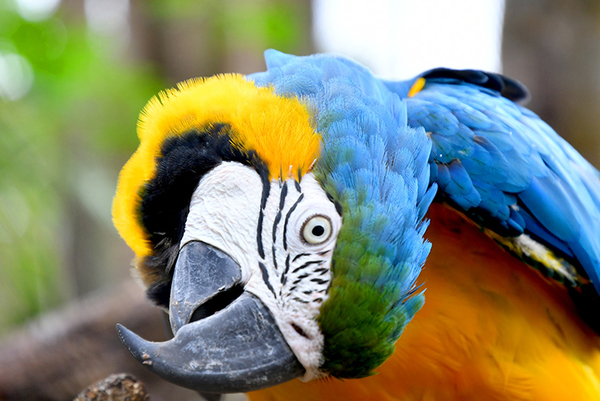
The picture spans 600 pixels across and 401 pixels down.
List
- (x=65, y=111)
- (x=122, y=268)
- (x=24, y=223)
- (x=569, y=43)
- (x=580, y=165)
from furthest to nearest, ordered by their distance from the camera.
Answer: (x=122, y=268) → (x=65, y=111) → (x=24, y=223) → (x=569, y=43) → (x=580, y=165)

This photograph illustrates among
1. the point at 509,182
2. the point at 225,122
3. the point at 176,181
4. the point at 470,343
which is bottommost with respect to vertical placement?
the point at 470,343

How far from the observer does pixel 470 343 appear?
147 cm

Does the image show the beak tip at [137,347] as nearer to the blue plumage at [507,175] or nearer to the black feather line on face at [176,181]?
the black feather line on face at [176,181]

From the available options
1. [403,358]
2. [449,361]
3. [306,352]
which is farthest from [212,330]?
[449,361]

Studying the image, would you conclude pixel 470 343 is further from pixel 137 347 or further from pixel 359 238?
pixel 137 347

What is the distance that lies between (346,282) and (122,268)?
419 cm

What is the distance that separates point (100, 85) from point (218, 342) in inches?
135

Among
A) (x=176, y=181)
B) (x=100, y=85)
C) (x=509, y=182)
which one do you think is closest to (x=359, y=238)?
(x=176, y=181)

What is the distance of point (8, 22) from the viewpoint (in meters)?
3.32

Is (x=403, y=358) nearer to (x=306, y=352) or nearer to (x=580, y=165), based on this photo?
(x=306, y=352)

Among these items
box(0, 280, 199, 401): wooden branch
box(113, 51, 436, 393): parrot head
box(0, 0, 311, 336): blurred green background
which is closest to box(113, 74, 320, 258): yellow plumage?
box(113, 51, 436, 393): parrot head

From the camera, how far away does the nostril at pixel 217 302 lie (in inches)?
43.2

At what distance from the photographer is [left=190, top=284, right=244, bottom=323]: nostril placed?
110 centimetres

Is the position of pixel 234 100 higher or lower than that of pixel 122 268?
higher
